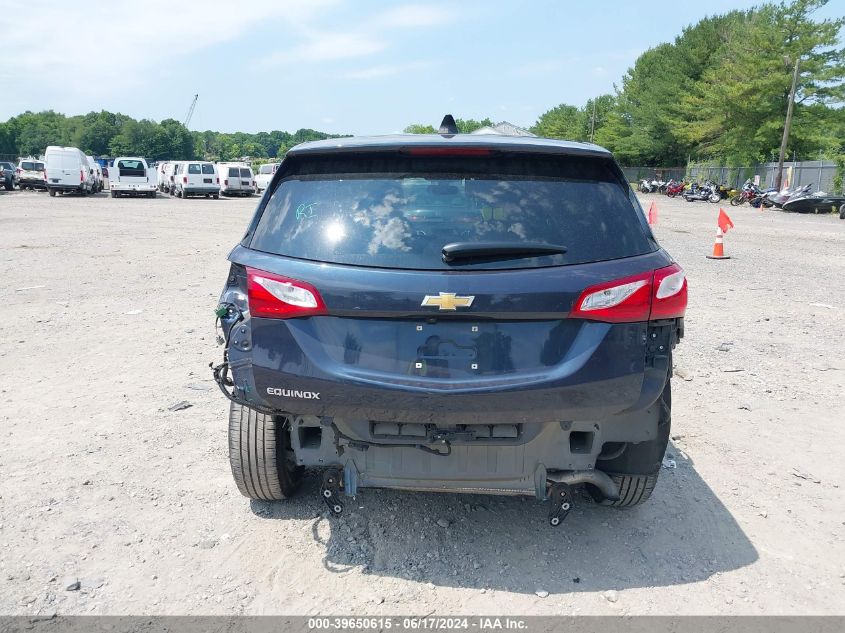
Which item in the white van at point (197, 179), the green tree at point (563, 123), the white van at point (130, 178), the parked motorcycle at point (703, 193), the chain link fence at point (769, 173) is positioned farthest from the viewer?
the green tree at point (563, 123)

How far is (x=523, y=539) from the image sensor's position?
346 centimetres

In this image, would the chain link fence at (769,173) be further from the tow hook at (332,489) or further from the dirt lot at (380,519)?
the tow hook at (332,489)

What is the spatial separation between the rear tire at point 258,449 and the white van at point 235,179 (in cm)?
3927

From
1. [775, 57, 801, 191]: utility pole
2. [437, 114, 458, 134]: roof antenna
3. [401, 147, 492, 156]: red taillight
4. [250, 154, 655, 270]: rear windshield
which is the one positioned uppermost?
[775, 57, 801, 191]: utility pole

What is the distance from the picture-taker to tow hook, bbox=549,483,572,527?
3146mm

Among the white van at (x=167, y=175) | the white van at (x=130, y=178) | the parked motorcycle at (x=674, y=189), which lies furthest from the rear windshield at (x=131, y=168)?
the parked motorcycle at (x=674, y=189)

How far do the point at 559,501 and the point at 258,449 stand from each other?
58.5 inches

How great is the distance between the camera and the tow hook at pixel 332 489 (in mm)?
3242

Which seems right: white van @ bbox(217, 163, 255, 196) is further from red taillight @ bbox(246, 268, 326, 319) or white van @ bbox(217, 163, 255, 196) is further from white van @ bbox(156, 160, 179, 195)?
red taillight @ bbox(246, 268, 326, 319)

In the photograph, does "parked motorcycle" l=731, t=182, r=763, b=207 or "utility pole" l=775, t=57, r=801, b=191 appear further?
"utility pole" l=775, t=57, r=801, b=191

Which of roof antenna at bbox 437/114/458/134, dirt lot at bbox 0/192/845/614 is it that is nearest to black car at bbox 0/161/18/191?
dirt lot at bbox 0/192/845/614

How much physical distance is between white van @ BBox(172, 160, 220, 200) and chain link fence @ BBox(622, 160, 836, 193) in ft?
74.5

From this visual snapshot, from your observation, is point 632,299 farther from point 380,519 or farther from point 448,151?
point 380,519

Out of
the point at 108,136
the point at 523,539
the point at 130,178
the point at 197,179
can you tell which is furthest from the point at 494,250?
the point at 108,136
